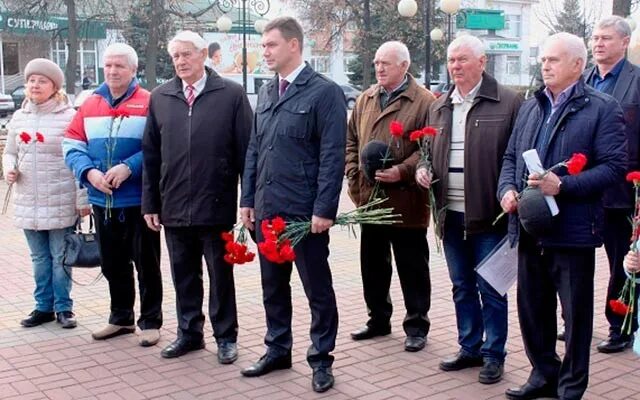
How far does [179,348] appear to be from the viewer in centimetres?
516

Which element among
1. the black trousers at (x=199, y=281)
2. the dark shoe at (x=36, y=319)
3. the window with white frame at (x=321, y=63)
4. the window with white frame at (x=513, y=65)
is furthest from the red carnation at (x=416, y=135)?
the window with white frame at (x=513, y=65)

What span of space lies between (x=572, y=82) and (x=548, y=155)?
0.38m

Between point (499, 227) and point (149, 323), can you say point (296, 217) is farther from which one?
point (149, 323)

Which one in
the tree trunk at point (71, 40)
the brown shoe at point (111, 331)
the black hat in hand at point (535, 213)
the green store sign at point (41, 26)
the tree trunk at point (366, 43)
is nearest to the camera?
the black hat in hand at point (535, 213)

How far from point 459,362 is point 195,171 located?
1.96m

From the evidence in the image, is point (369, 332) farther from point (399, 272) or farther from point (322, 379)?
point (322, 379)

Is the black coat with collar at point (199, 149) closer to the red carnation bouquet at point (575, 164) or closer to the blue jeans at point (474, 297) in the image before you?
the blue jeans at point (474, 297)

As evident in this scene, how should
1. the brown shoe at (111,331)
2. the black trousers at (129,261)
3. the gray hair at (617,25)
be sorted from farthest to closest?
1. the brown shoe at (111,331)
2. the black trousers at (129,261)
3. the gray hair at (617,25)

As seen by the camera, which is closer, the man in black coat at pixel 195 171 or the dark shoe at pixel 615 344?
the man in black coat at pixel 195 171

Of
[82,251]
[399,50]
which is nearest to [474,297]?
[399,50]

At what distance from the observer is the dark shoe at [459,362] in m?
4.82

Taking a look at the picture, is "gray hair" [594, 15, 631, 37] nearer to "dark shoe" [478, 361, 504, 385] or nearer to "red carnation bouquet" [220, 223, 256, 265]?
"dark shoe" [478, 361, 504, 385]

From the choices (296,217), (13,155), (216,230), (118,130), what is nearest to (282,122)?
(296,217)

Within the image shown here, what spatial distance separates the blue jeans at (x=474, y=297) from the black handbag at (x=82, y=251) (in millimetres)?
2401
